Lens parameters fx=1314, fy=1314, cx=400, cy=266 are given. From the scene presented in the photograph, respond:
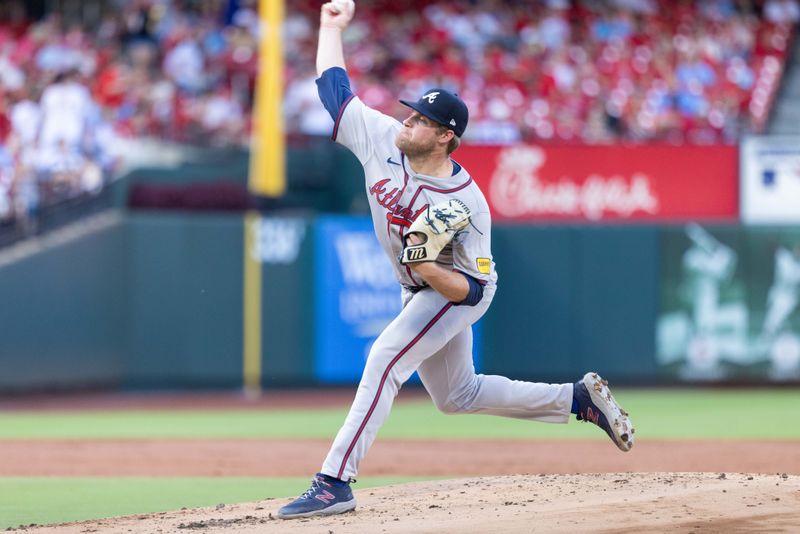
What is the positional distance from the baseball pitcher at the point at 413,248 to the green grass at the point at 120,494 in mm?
734

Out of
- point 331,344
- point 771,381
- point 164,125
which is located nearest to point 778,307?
point 771,381

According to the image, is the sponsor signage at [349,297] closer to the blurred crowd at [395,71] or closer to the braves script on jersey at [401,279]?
the blurred crowd at [395,71]

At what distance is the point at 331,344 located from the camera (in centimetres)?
1522

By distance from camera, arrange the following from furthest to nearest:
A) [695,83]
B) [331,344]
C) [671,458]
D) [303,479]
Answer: [695,83]
[331,344]
[671,458]
[303,479]

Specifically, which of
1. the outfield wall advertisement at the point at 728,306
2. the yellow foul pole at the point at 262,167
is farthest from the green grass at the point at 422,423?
the yellow foul pole at the point at 262,167

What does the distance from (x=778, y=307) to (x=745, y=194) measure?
166cm

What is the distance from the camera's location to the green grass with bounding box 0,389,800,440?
11.4 m

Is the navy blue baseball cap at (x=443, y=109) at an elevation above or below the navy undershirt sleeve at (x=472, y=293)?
above

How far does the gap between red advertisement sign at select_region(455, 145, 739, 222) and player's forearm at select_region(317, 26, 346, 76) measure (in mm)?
9961

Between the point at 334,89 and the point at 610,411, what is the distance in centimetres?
209

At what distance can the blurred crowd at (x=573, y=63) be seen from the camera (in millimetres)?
16984

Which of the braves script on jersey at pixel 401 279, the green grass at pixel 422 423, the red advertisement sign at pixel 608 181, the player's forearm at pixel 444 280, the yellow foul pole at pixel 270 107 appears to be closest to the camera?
the player's forearm at pixel 444 280

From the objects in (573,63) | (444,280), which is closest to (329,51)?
(444,280)

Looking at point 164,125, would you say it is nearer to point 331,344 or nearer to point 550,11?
point 331,344
